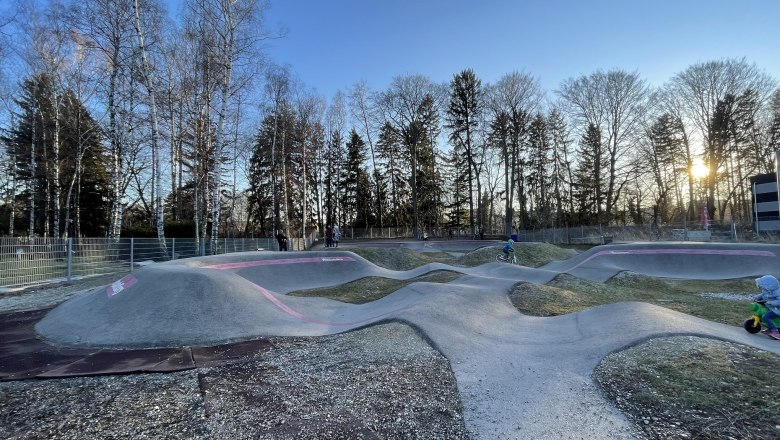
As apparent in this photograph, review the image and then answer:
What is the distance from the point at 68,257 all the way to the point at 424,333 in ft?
44.3

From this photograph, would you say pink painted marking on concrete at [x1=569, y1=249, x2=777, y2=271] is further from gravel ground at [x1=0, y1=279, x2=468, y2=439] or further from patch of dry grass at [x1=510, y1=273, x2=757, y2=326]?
gravel ground at [x1=0, y1=279, x2=468, y2=439]

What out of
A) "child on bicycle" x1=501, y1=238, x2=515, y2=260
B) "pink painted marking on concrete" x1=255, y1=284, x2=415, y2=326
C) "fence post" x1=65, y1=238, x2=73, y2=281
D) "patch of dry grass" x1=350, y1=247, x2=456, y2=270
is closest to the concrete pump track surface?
"pink painted marking on concrete" x1=255, y1=284, x2=415, y2=326

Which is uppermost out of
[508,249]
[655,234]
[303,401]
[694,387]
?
[655,234]

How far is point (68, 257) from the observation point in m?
13.4

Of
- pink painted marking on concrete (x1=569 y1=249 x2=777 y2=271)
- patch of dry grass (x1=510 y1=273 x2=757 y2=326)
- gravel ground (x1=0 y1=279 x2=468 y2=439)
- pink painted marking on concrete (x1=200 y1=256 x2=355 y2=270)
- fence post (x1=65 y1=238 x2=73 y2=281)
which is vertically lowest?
patch of dry grass (x1=510 y1=273 x2=757 y2=326)

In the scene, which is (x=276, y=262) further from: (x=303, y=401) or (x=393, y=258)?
(x=303, y=401)

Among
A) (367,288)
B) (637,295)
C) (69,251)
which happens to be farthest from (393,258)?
(69,251)

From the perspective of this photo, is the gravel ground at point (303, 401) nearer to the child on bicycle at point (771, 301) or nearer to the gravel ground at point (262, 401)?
the gravel ground at point (262, 401)

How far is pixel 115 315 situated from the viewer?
7.23 metres

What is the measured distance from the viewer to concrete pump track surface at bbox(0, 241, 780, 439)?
4.05 metres

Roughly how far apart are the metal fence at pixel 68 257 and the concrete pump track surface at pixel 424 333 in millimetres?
4789

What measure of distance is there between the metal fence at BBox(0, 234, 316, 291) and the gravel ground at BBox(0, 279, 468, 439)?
1016cm

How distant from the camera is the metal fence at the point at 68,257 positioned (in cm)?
1195

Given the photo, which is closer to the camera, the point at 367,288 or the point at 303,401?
the point at 303,401
